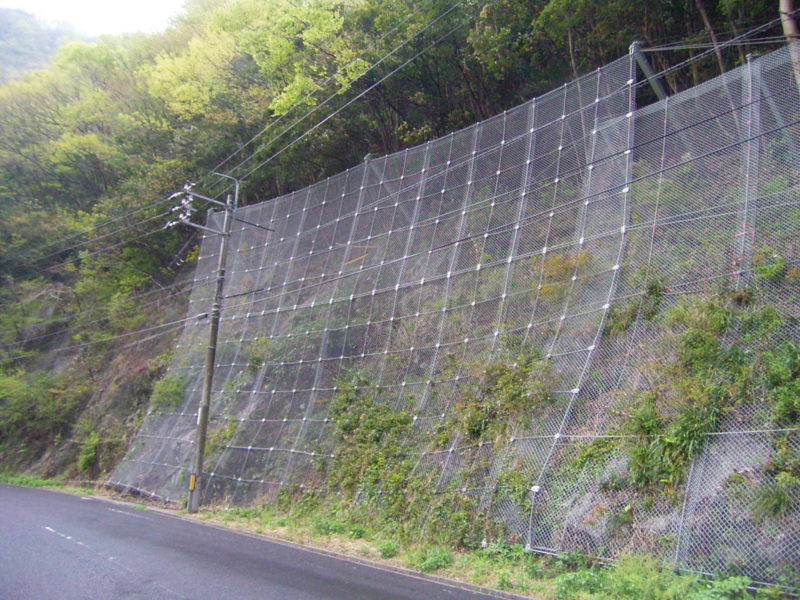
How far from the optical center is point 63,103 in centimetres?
3322

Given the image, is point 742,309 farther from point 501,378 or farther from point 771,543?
point 501,378

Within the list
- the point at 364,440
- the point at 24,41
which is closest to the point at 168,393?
the point at 364,440

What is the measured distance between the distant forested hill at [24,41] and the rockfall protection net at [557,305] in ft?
179

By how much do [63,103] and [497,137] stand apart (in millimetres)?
29876

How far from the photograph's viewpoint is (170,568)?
797cm

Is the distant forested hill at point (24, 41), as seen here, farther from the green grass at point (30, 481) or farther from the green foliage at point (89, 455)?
the green foliage at point (89, 455)

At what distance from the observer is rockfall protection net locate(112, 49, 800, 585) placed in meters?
7.06

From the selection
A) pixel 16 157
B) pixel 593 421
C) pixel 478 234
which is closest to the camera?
pixel 593 421

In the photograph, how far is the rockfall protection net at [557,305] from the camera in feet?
23.2

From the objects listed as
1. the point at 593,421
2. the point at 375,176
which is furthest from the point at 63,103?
the point at 593,421

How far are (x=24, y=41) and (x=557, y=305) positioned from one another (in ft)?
238

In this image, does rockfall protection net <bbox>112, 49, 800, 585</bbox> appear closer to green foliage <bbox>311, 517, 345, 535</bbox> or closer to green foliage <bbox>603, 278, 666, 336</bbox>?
green foliage <bbox>603, 278, 666, 336</bbox>

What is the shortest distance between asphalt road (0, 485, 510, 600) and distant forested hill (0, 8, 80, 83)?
58072mm

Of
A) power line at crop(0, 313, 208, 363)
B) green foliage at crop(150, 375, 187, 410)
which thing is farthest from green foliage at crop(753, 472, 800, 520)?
power line at crop(0, 313, 208, 363)
